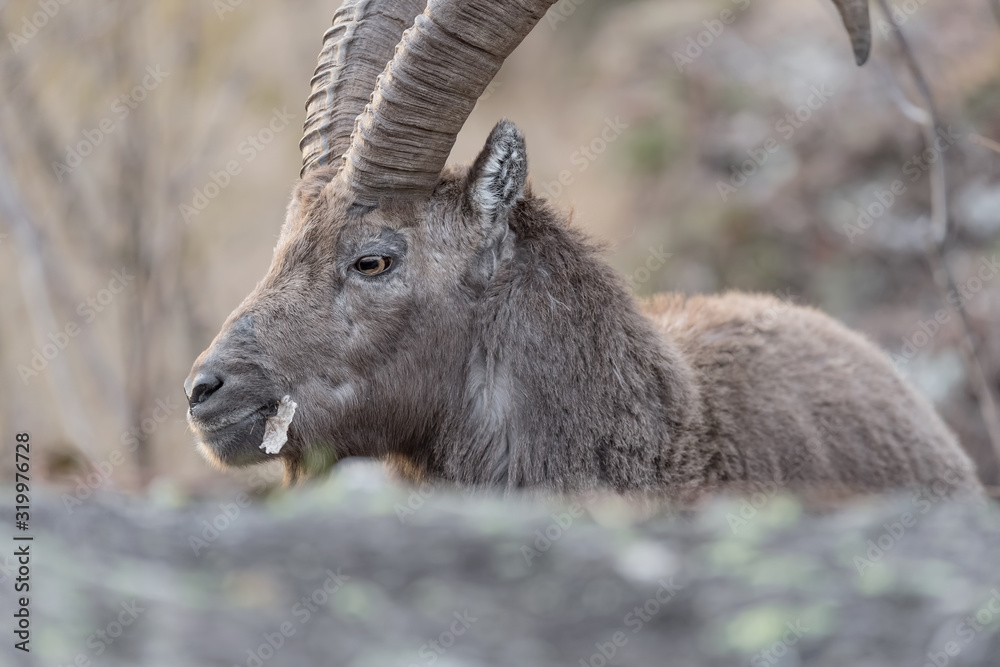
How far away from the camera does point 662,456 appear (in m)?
4.68

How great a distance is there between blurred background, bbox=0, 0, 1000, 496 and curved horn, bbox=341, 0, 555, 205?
15.4 feet

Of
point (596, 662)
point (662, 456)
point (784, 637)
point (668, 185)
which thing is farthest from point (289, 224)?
point (668, 185)

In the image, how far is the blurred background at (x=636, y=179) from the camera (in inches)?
410

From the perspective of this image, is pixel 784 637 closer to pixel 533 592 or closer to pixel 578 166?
pixel 533 592

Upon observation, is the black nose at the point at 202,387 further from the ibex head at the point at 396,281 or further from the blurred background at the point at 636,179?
the blurred background at the point at 636,179

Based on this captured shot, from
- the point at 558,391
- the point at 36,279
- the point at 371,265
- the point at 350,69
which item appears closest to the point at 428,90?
the point at 371,265

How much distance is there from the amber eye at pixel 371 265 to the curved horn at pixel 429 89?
249 mm

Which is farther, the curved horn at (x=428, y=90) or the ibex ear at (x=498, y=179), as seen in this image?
the ibex ear at (x=498, y=179)

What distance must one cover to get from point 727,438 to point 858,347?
150 cm

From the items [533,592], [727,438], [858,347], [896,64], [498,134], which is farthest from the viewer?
[896,64]

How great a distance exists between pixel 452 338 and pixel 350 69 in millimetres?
1439

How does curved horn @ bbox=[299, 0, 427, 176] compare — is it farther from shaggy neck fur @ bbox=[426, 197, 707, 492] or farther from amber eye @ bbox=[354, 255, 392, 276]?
shaggy neck fur @ bbox=[426, 197, 707, 492]

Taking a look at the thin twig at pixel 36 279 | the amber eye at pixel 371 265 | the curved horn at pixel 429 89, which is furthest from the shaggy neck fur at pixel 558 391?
the thin twig at pixel 36 279

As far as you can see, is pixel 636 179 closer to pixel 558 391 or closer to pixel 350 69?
pixel 350 69
